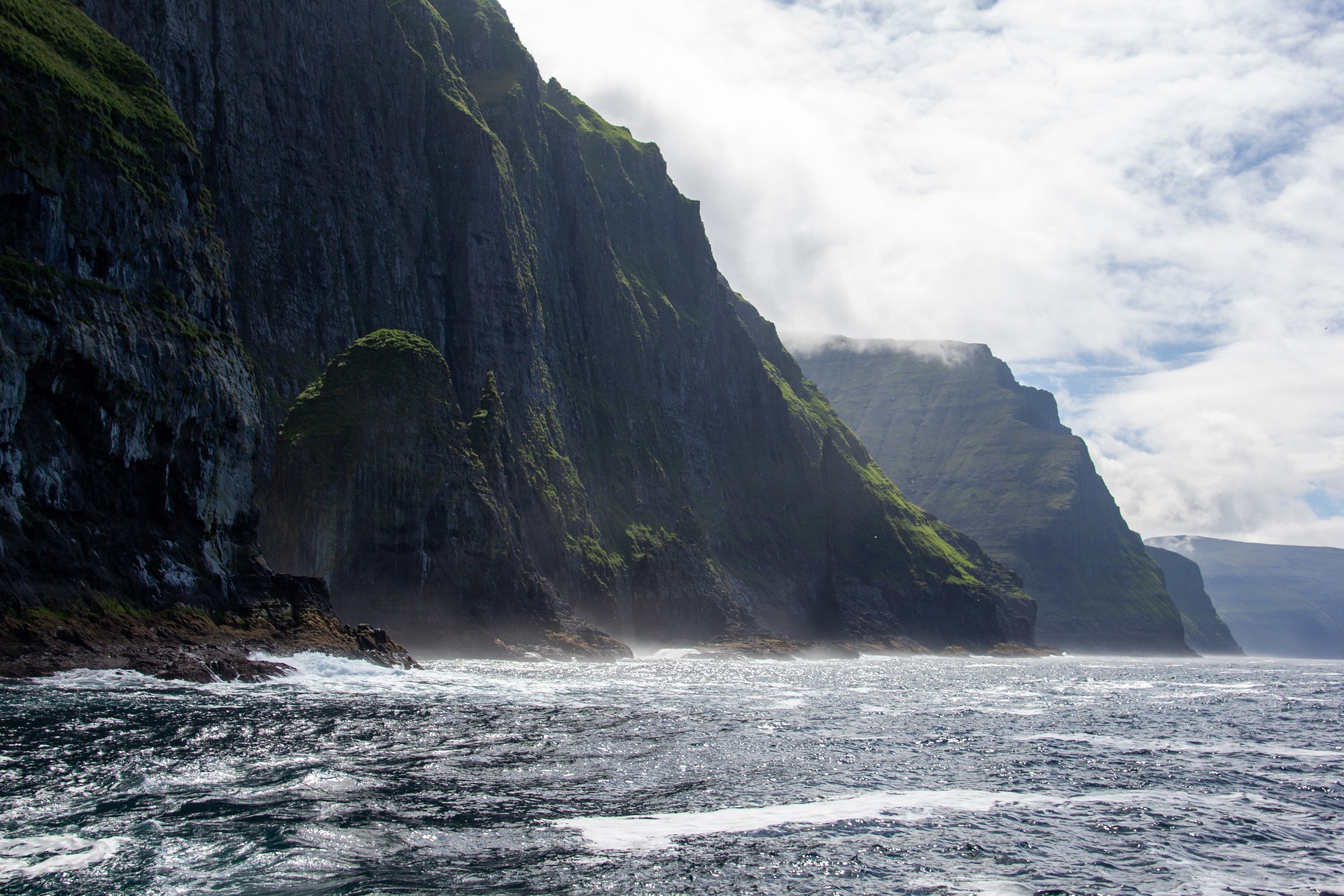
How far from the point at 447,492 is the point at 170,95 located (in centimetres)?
4837

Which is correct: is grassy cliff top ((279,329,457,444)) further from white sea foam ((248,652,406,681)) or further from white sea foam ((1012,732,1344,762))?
white sea foam ((1012,732,1344,762))

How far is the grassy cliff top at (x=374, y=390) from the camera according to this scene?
86562mm

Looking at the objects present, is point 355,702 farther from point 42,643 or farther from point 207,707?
point 42,643

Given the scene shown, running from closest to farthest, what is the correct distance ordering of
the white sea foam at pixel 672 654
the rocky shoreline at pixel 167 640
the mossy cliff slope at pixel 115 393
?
1. the rocky shoreline at pixel 167 640
2. the mossy cliff slope at pixel 115 393
3. the white sea foam at pixel 672 654

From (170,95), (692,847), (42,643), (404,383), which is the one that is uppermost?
(170,95)

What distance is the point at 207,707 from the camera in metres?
33.9

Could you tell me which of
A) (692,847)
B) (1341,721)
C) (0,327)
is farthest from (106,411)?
(1341,721)

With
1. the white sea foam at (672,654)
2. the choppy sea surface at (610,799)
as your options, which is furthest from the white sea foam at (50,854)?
the white sea foam at (672,654)

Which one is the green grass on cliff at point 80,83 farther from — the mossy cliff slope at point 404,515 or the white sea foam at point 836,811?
the white sea foam at point 836,811

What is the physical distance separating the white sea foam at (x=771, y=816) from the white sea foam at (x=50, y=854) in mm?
8913

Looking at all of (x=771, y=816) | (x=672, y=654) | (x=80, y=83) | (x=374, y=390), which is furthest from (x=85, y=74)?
(x=672, y=654)

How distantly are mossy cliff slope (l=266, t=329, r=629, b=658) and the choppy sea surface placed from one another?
123ft

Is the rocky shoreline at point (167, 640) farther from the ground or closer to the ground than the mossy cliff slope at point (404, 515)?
closer to the ground

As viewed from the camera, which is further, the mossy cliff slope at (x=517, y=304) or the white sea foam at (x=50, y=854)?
the mossy cliff slope at (x=517, y=304)
